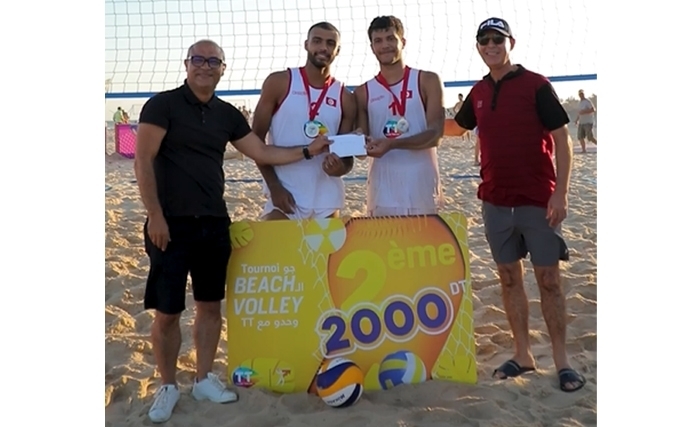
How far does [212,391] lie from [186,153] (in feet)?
3.57

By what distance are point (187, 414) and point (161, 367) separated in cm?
24

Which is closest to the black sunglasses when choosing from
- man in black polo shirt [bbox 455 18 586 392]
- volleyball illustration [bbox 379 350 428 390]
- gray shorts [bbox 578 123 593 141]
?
man in black polo shirt [bbox 455 18 586 392]

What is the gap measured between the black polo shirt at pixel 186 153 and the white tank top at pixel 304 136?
0.41m

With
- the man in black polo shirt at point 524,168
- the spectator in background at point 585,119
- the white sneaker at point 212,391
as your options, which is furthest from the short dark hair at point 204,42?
the spectator in background at point 585,119

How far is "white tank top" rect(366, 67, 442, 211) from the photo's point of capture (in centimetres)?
321

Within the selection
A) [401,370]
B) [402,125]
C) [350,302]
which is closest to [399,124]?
[402,125]

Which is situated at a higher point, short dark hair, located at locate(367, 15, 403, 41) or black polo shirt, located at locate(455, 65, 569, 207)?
short dark hair, located at locate(367, 15, 403, 41)

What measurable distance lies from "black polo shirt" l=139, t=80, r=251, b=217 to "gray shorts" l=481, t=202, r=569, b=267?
1.37 metres

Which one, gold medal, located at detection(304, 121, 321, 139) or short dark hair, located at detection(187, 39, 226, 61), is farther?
gold medal, located at detection(304, 121, 321, 139)

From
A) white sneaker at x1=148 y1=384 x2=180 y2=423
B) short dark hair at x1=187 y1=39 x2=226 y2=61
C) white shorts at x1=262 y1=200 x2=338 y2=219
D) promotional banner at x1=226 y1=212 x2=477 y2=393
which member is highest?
short dark hair at x1=187 y1=39 x2=226 y2=61

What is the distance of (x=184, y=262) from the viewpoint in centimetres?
281

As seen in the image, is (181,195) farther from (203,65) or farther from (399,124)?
(399,124)

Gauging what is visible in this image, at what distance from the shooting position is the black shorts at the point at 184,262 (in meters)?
2.78

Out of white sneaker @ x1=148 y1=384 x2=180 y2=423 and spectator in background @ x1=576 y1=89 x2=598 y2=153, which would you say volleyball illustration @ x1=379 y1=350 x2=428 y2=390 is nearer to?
white sneaker @ x1=148 y1=384 x2=180 y2=423
